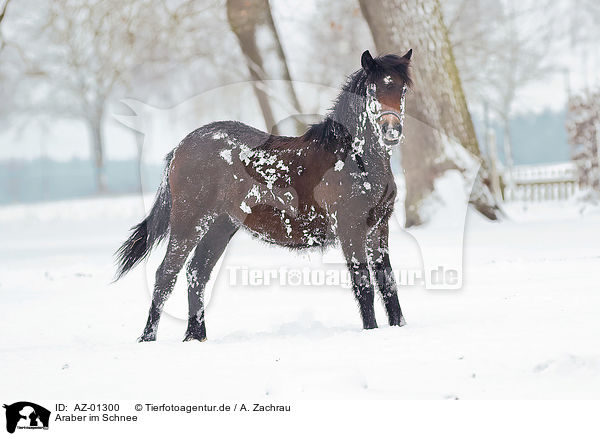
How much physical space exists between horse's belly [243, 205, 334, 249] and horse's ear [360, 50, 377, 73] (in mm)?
1145

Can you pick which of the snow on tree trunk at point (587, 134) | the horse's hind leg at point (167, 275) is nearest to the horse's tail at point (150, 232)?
the horse's hind leg at point (167, 275)

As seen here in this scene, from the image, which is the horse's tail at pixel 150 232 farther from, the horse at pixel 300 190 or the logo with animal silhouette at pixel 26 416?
the logo with animal silhouette at pixel 26 416

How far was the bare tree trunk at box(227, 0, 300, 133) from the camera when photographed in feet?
51.4

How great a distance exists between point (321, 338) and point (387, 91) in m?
1.90

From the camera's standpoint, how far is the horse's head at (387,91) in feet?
15.5

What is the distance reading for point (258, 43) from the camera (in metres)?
16.2

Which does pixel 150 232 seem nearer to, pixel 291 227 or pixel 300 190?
pixel 291 227

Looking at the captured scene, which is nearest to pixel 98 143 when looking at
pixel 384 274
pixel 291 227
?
pixel 291 227

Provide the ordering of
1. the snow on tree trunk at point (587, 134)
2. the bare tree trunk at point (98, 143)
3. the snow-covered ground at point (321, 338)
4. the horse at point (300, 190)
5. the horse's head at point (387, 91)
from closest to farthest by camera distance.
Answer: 1. the snow-covered ground at point (321, 338)
2. the horse's head at point (387, 91)
3. the horse at point (300, 190)
4. the snow on tree trunk at point (587, 134)
5. the bare tree trunk at point (98, 143)

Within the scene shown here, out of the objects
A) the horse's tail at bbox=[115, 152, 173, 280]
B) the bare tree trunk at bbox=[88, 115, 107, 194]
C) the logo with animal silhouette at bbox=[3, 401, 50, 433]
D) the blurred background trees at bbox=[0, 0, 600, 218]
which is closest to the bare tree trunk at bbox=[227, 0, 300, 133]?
the blurred background trees at bbox=[0, 0, 600, 218]

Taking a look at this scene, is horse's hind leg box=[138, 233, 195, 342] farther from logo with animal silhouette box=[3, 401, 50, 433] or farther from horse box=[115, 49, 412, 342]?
logo with animal silhouette box=[3, 401, 50, 433]

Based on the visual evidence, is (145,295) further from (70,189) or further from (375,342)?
(70,189)

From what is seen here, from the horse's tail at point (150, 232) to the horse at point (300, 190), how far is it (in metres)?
0.02

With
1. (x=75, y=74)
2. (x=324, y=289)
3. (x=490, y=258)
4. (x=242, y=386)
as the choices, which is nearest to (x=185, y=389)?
(x=242, y=386)
